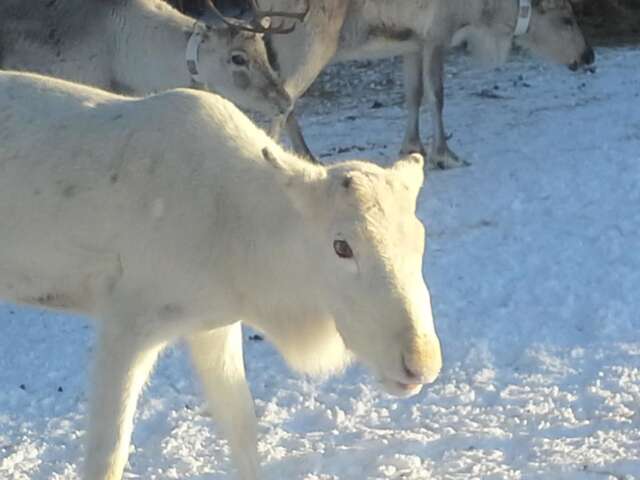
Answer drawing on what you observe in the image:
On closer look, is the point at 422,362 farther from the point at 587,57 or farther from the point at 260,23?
the point at 587,57

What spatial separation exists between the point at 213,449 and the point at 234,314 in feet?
3.31

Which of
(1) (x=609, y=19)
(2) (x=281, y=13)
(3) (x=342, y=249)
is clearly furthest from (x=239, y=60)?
(1) (x=609, y=19)

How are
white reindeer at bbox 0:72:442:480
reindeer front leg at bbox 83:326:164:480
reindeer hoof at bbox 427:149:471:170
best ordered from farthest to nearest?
reindeer hoof at bbox 427:149:471:170 → reindeer front leg at bbox 83:326:164:480 → white reindeer at bbox 0:72:442:480

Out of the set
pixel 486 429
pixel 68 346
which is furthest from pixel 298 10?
pixel 486 429

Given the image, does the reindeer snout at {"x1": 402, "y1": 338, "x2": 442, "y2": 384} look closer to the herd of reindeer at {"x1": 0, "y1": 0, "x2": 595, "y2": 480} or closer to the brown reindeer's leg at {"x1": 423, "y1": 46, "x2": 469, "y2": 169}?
the herd of reindeer at {"x1": 0, "y1": 0, "x2": 595, "y2": 480}

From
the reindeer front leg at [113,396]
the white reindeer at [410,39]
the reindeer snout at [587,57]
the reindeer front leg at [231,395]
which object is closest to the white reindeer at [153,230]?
the reindeer front leg at [113,396]

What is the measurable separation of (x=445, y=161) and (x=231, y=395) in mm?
4689

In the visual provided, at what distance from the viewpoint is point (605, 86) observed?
1113cm

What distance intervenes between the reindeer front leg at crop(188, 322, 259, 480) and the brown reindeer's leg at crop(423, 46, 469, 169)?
462 cm

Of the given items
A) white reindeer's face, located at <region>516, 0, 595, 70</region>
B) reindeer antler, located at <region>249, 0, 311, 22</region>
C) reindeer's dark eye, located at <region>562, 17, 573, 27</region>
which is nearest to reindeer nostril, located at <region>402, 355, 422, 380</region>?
reindeer antler, located at <region>249, 0, 311, 22</region>

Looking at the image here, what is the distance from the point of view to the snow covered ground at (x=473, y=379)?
14.5ft

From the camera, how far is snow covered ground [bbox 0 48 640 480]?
4.43 m

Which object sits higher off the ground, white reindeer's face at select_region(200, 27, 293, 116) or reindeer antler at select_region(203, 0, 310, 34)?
reindeer antler at select_region(203, 0, 310, 34)

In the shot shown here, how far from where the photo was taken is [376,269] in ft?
10.4
